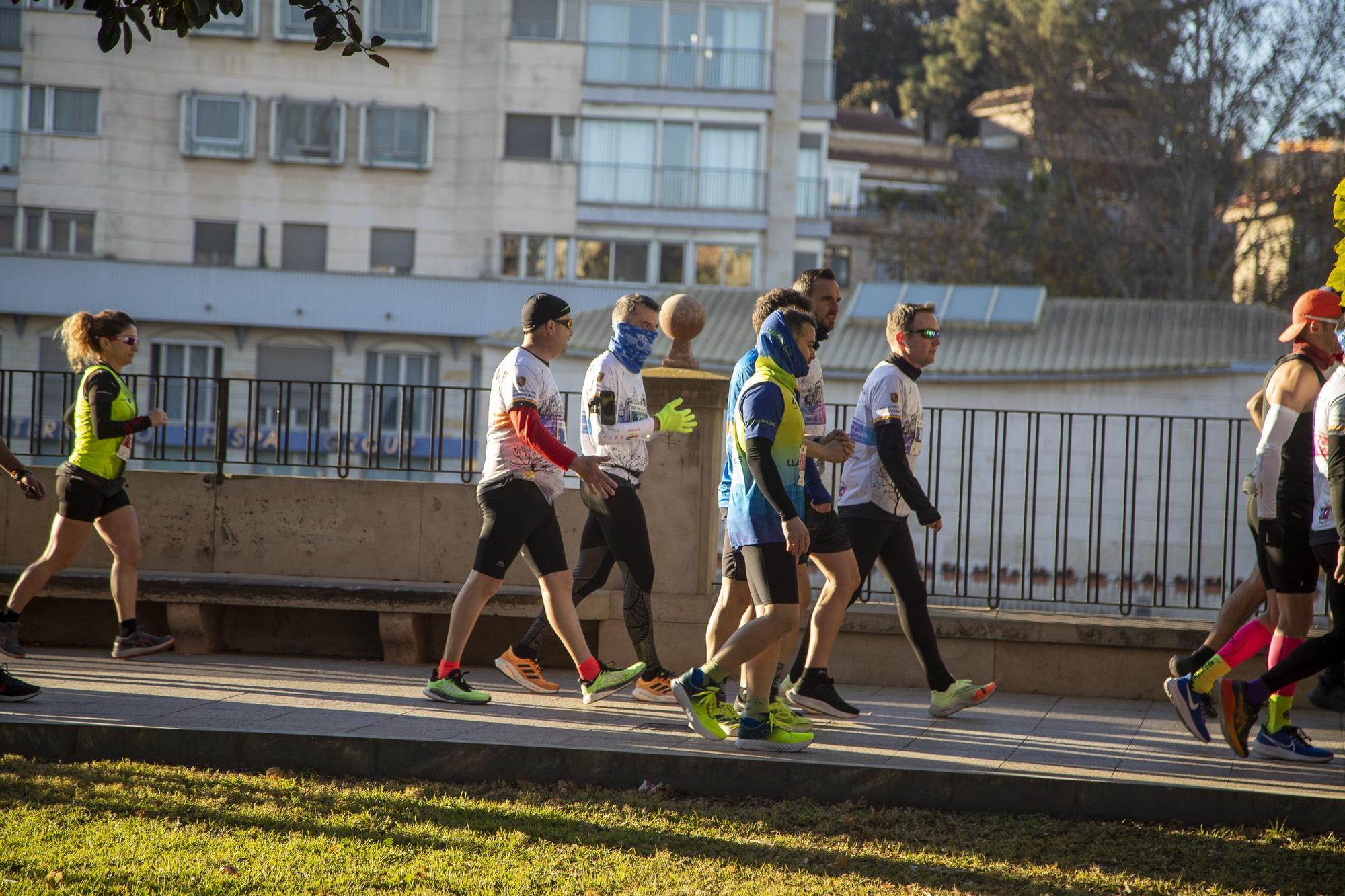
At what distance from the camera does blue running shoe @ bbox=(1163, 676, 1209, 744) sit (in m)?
6.43

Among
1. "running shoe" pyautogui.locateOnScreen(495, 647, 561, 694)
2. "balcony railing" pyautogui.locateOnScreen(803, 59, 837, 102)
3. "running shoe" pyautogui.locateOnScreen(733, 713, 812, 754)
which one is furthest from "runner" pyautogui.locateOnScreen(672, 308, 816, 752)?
"balcony railing" pyautogui.locateOnScreen(803, 59, 837, 102)

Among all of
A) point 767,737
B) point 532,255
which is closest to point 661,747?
point 767,737

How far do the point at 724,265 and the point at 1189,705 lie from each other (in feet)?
113

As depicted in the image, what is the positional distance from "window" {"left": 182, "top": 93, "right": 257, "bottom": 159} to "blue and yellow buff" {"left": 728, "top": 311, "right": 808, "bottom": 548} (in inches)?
1466

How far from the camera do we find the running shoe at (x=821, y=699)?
705 centimetres

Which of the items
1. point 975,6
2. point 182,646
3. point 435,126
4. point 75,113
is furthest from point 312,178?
point 182,646

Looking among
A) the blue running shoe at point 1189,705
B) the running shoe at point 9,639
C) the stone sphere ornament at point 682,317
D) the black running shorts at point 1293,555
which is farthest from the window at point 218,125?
the black running shorts at point 1293,555

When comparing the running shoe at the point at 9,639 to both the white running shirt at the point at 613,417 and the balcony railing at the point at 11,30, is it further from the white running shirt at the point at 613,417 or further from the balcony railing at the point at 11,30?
the balcony railing at the point at 11,30

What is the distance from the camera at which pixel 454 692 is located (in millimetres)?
7004

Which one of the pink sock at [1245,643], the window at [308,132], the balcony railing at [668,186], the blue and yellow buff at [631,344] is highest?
the window at [308,132]

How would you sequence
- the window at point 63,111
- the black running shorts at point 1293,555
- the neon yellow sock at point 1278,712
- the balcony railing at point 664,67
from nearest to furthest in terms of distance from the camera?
the black running shorts at point 1293,555
the neon yellow sock at point 1278,712
the window at point 63,111
the balcony railing at point 664,67

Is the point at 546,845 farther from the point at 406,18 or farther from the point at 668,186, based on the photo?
the point at 406,18

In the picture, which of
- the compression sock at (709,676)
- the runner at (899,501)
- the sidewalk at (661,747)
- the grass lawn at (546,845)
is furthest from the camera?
the runner at (899,501)

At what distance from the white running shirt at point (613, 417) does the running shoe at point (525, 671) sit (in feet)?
4.13
